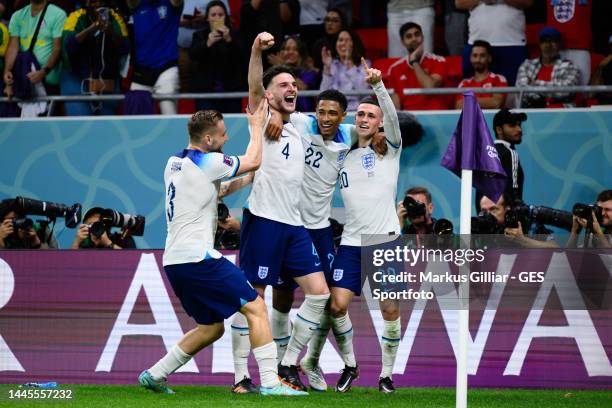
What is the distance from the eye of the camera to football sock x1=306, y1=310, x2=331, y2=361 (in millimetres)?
10297

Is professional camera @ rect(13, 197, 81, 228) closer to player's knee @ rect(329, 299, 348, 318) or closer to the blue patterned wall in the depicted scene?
the blue patterned wall

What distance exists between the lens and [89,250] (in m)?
11.3

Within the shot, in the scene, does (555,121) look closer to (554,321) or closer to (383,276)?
(554,321)

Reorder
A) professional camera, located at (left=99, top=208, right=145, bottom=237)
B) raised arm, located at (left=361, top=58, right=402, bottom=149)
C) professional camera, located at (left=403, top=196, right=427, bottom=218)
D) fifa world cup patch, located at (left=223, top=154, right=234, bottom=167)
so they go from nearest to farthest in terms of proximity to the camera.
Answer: fifa world cup patch, located at (left=223, top=154, right=234, bottom=167) < raised arm, located at (left=361, top=58, right=402, bottom=149) < professional camera, located at (left=403, top=196, right=427, bottom=218) < professional camera, located at (left=99, top=208, right=145, bottom=237)

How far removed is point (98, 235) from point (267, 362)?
3426 millimetres

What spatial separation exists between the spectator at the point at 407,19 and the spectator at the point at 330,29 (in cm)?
60

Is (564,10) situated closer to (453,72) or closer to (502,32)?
(502,32)

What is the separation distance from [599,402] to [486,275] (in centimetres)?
137

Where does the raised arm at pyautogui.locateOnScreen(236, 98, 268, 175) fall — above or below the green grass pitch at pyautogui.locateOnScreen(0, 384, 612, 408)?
above

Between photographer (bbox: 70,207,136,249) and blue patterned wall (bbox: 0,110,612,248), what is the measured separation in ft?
6.12

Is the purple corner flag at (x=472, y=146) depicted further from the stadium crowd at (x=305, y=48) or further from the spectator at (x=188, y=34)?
the spectator at (x=188, y=34)

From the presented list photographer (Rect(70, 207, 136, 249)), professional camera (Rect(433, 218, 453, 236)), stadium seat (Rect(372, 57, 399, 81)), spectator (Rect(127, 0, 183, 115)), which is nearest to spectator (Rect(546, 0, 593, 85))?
stadium seat (Rect(372, 57, 399, 81))

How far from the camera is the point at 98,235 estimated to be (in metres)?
11.8

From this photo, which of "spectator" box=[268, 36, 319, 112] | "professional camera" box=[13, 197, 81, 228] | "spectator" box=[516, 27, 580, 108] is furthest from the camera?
"spectator" box=[268, 36, 319, 112]
